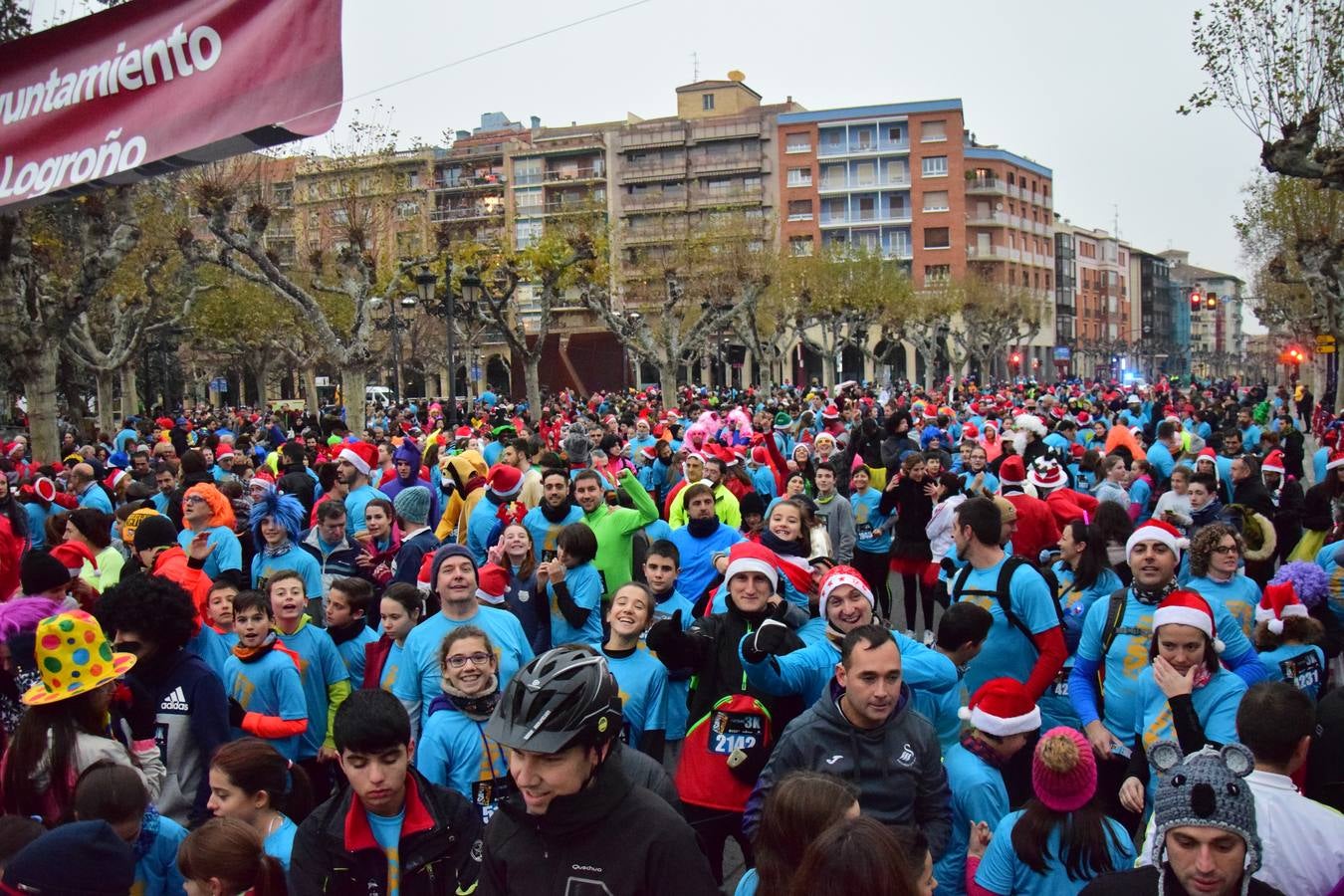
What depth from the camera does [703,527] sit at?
285 inches

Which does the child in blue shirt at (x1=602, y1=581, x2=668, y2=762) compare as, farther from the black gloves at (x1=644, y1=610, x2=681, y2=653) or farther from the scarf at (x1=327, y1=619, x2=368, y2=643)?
the scarf at (x1=327, y1=619, x2=368, y2=643)

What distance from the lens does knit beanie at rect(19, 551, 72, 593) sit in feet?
18.1

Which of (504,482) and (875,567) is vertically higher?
(504,482)

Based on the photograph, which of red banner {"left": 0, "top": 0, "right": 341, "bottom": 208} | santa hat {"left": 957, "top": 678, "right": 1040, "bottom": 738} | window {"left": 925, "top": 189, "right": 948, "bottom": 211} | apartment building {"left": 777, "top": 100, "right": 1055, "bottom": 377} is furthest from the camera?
window {"left": 925, "top": 189, "right": 948, "bottom": 211}

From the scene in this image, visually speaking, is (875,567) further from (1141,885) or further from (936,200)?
(936,200)

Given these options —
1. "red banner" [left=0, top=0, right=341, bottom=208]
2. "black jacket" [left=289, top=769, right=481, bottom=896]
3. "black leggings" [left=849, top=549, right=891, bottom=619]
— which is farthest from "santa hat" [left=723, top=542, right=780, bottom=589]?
"black leggings" [left=849, top=549, right=891, bottom=619]

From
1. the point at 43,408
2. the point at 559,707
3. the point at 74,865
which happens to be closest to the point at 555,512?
the point at 74,865

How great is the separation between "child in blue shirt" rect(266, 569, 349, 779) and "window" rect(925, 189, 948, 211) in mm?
76374

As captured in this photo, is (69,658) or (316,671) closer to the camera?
(69,658)

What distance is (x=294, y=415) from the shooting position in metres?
31.5

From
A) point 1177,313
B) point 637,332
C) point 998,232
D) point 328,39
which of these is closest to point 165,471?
point 328,39

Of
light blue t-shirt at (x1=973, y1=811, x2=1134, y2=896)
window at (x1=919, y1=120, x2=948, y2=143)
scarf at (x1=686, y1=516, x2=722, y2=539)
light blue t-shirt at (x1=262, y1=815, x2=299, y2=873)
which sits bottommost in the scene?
light blue t-shirt at (x1=973, y1=811, x2=1134, y2=896)

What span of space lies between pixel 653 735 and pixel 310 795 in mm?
1417

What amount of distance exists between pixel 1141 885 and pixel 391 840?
195cm
